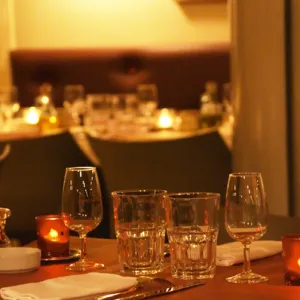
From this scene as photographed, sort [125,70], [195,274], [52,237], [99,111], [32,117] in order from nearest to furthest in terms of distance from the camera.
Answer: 1. [195,274]
2. [52,237]
3. [99,111]
4. [32,117]
5. [125,70]

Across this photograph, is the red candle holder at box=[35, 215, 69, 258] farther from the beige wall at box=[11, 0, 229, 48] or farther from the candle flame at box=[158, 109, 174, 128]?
the beige wall at box=[11, 0, 229, 48]

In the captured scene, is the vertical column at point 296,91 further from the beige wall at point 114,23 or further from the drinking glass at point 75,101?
the beige wall at point 114,23

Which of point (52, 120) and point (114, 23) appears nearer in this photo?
point (52, 120)

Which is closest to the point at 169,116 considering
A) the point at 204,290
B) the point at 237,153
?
the point at 237,153

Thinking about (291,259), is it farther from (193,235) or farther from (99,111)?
(99,111)

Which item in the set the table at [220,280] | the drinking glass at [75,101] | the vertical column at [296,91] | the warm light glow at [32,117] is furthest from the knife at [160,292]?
the drinking glass at [75,101]

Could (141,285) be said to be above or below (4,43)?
below

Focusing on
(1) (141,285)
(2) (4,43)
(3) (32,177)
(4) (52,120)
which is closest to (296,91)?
(3) (32,177)

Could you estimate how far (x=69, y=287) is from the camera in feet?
4.11

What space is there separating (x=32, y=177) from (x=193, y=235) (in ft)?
8.04

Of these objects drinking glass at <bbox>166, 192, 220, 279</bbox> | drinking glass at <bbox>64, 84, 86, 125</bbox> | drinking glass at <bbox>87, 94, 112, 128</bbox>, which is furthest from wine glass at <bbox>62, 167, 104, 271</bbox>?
drinking glass at <bbox>64, 84, 86, 125</bbox>

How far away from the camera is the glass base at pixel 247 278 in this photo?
1.30 meters

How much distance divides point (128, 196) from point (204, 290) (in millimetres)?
246

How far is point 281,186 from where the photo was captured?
2.99 m
